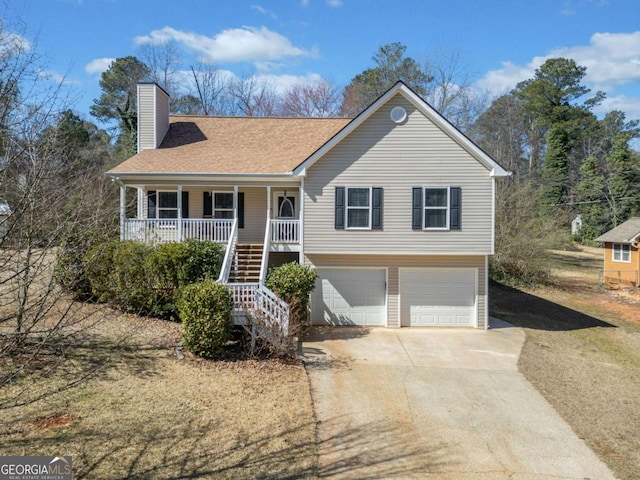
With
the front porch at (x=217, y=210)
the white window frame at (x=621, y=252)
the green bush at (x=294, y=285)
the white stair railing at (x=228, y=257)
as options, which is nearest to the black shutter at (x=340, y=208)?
the front porch at (x=217, y=210)

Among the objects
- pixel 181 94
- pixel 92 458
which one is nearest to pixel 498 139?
pixel 181 94

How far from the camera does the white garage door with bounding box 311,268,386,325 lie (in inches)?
549

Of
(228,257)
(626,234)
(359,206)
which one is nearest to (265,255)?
(228,257)

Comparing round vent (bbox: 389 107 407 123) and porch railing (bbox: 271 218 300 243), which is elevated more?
round vent (bbox: 389 107 407 123)

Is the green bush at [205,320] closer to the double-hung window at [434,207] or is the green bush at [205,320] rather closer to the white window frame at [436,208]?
the double-hung window at [434,207]

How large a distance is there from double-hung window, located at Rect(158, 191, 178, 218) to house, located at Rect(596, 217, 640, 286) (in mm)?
25238

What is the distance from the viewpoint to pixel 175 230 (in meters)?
14.4

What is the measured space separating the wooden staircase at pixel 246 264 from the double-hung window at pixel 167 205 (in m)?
3.07

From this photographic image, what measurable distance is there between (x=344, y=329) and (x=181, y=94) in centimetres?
3108

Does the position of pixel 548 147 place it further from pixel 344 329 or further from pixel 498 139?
pixel 344 329

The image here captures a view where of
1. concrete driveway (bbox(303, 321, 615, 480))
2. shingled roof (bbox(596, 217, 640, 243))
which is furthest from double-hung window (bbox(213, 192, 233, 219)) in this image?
shingled roof (bbox(596, 217, 640, 243))

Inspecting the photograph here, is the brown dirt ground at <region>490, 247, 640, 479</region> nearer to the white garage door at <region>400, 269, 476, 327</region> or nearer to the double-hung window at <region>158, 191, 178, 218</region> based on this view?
the white garage door at <region>400, 269, 476, 327</region>

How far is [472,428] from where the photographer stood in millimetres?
7195

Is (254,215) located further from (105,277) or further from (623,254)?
(623,254)
